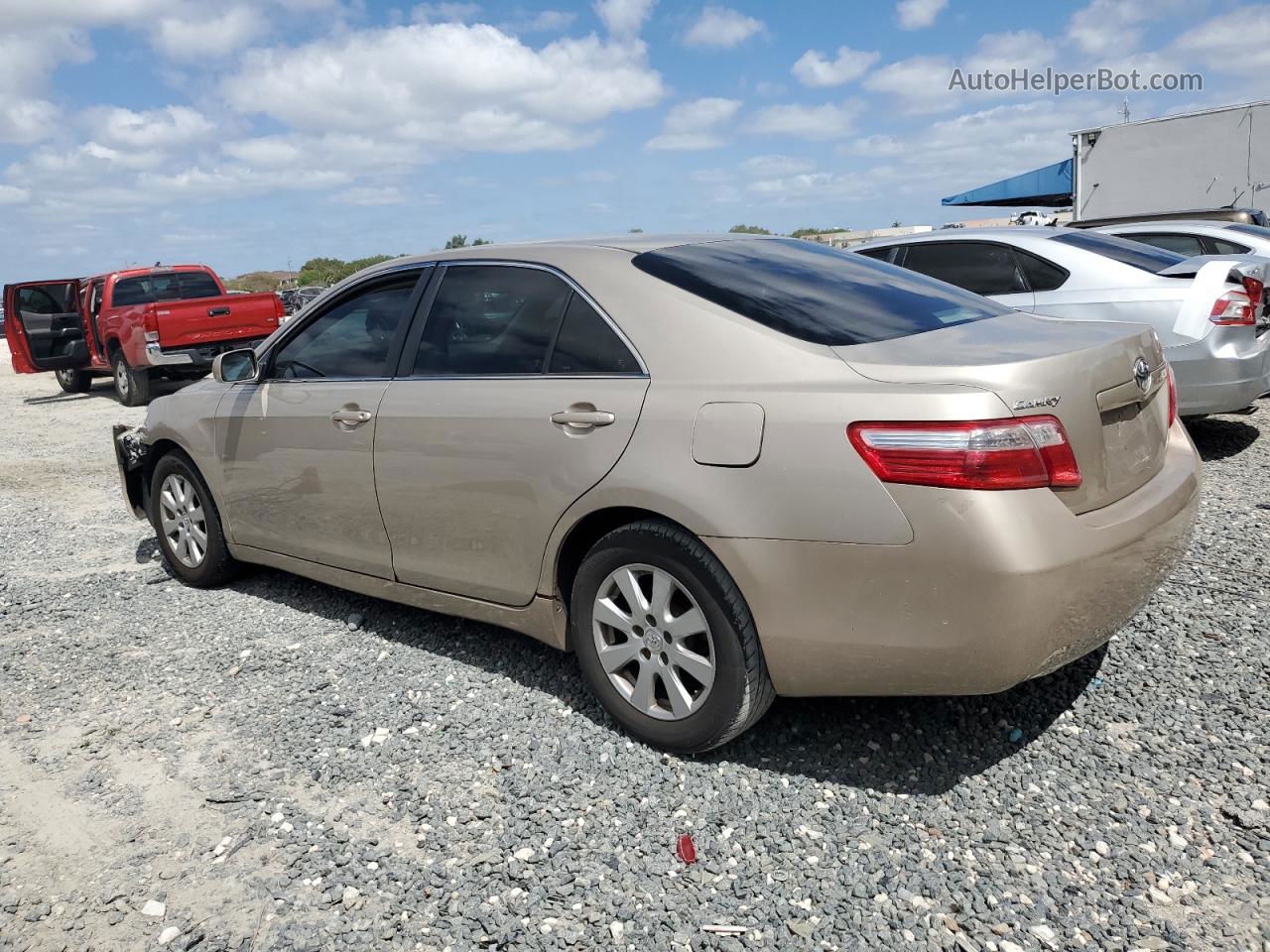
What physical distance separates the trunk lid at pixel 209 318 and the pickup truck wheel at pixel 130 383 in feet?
2.66

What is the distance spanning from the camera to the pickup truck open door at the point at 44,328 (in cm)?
1548

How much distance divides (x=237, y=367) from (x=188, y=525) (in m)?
0.99

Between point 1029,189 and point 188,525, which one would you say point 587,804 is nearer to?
point 188,525

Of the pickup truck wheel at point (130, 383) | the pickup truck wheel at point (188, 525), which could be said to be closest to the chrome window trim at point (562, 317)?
the pickup truck wheel at point (188, 525)

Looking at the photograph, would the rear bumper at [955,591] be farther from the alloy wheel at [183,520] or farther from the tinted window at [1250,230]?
the tinted window at [1250,230]

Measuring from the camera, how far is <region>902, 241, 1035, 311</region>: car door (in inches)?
273

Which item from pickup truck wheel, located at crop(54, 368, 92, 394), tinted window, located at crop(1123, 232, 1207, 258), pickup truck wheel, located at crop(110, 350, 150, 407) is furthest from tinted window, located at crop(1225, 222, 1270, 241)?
pickup truck wheel, located at crop(54, 368, 92, 394)

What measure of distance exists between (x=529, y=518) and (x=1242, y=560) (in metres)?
3.30

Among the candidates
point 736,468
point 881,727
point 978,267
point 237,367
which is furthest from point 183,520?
point 978,267

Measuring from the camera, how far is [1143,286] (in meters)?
6.43

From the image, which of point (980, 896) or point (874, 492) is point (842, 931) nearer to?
point (980, 896)

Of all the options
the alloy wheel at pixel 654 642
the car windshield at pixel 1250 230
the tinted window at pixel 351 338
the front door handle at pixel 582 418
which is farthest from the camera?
the car windshield at pixel 1250 230

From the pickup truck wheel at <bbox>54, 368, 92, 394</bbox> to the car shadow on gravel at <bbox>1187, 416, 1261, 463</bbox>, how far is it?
53.9 feet

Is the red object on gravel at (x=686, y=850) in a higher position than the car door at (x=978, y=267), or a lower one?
lower
